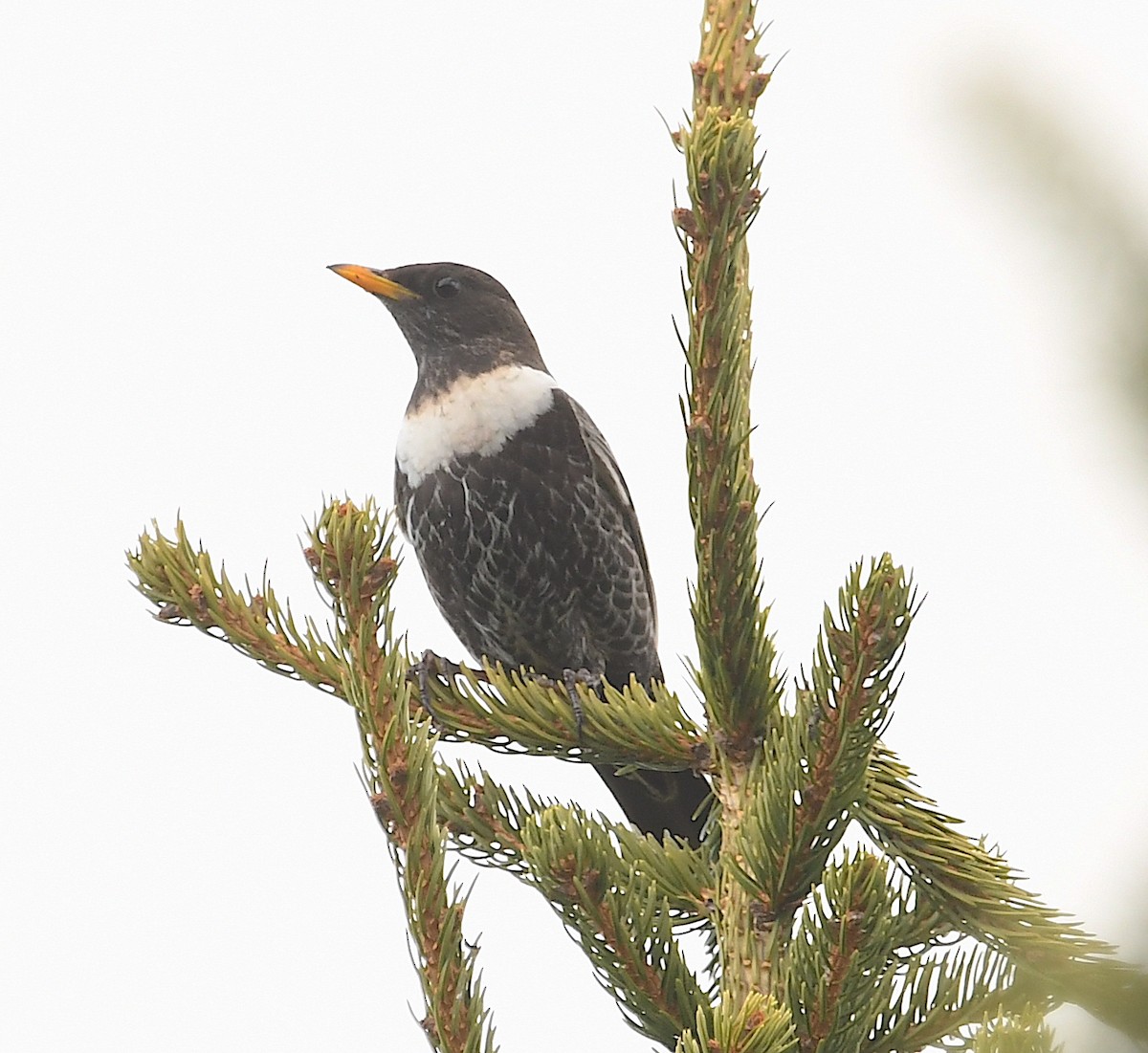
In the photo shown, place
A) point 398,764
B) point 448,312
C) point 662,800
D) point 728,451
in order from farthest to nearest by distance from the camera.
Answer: point 448,312 → point 662,800 → point 728,451 → point 398,764

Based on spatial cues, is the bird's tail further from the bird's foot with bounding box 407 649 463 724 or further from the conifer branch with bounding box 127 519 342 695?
the conifer branch with bounding box 127 519 342 695

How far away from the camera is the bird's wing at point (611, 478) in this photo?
4059mm

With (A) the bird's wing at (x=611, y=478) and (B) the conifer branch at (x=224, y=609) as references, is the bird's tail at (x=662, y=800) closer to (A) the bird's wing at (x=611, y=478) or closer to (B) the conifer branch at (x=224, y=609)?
(A) the bird's wing at (x=611, y=478)

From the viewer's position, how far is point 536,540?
388 centimetres

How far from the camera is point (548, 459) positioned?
3.95 metres

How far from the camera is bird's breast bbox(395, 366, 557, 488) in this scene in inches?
157

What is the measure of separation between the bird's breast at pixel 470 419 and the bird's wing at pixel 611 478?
136 mm

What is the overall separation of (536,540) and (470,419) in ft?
1.52

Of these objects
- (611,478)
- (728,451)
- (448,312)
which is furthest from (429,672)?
(448,312)

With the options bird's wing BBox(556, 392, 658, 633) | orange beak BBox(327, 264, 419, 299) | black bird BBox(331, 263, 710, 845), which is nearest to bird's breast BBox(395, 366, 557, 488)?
black bird BBox(331, 263, 710, 845)

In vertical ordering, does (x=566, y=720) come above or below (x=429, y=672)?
below

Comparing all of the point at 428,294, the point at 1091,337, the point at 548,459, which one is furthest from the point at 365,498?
the point at 428,294

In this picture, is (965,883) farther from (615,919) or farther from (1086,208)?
(1086,208)

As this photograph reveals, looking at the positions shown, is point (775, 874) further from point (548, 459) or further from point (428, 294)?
point (428, 294)
